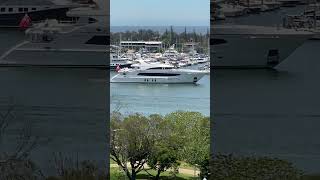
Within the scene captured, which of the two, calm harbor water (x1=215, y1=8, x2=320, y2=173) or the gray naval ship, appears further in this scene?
the gray naval ship

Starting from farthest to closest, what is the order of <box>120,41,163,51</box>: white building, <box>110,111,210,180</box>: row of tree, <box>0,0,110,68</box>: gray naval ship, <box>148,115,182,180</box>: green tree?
<box>120,41,163,51</box>: white building, <box>148,115,182,180</box>: green tree, <box>110,111,210,180</box>: row of tree, <box>0,0,110,68</box>: gray naval ship

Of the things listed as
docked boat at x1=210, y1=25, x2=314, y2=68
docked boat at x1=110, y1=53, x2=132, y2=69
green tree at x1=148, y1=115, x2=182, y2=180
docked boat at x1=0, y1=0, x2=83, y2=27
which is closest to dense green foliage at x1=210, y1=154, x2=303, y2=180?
docked boat at x1=210, y1=25, x2=314, y2=68

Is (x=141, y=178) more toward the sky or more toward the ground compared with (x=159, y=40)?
more toward the ground

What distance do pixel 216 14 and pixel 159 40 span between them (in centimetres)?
243

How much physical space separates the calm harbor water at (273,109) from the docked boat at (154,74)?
81.2 inches

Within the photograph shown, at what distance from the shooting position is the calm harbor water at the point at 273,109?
178 inches

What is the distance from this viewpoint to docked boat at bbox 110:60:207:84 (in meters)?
7.03

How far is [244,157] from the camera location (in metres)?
4.42

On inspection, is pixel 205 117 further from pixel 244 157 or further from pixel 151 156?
pixel 244 157

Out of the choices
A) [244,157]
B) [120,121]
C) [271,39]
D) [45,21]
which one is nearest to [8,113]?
[45,21]

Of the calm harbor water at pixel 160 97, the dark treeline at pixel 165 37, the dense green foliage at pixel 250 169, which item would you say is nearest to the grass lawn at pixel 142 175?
Result: the calm harbor water at pixel 160 97

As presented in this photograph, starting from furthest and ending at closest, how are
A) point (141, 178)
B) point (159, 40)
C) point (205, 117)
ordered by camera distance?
point (159, 40) → point (205, 117) → point (141, 178)

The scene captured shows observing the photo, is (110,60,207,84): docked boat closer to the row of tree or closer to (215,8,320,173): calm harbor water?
the row of tree

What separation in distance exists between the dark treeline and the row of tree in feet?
2.77
